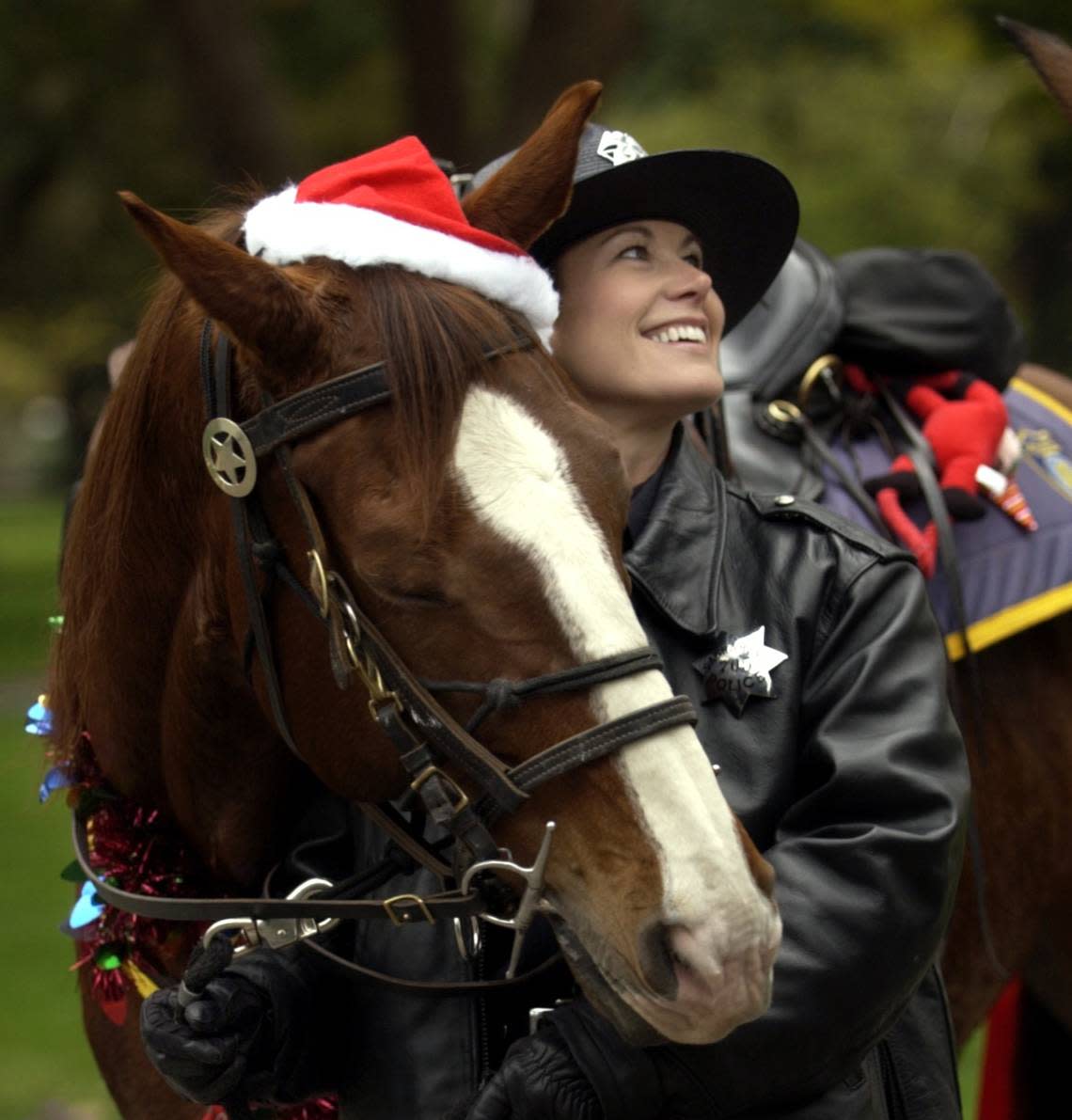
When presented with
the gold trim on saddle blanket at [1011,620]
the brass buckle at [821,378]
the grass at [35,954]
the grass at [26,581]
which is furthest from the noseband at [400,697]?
the brass buckle at [821,378]

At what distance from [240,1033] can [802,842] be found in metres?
0.75

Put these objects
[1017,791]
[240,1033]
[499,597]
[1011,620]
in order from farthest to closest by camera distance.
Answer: [1017,791]
[1011,620]
[240,1033]
[499,597]

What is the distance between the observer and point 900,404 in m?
3.60

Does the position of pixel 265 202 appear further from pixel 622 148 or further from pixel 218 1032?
pixel 218 1032

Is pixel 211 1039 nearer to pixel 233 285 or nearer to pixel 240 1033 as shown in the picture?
pixel 240 1033

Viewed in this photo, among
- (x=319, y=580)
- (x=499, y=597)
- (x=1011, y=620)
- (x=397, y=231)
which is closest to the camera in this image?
(x=499, y=597)

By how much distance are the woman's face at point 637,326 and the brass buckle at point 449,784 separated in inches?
29.6

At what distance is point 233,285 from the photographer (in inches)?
74.9

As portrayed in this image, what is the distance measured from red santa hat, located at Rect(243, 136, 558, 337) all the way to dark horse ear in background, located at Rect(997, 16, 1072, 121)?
1.60 metres

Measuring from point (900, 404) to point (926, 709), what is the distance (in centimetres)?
156

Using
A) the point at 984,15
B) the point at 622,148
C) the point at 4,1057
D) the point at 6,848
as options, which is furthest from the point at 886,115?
the point at 622,148

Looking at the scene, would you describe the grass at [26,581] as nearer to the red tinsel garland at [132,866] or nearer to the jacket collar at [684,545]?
the red tinsel garland at [132,866]

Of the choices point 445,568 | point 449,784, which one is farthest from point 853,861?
point 445,568

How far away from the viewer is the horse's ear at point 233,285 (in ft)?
6.16
